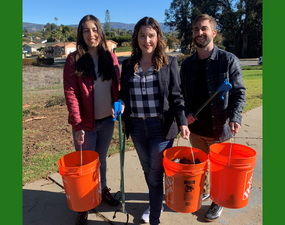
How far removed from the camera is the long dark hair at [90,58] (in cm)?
236

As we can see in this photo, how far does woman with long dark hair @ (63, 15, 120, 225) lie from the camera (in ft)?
7.74

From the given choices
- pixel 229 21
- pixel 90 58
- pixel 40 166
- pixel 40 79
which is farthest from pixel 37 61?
pixel 90 58

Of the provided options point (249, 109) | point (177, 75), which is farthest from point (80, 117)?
point (249, 109)

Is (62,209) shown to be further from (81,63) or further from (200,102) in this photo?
(200,102)

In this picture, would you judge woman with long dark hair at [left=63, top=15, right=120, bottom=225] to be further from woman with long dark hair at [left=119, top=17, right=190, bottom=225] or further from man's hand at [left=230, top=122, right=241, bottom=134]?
man's hand at [left=230, top=122, right=241, bottom=134]

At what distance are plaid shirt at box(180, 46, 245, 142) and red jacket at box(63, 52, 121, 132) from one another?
105 centimetres

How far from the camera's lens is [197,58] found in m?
2.63

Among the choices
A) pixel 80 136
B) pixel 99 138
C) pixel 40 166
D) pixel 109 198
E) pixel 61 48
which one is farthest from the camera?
pixel 61 48

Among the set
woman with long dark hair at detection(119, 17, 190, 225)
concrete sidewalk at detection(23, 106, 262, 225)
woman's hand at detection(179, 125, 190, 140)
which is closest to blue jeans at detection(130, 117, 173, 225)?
woman with long dark hair at detection(119, 17, 190, 225)

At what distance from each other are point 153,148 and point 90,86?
94 cm

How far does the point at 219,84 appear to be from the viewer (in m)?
2.42

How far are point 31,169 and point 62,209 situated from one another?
1.24 m

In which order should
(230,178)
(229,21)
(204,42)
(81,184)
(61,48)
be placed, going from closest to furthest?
(230,178), (81,184), (204,42), (229,21), (61,48)

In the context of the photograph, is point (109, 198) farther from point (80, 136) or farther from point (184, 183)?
point (184, 183)
